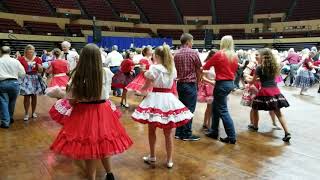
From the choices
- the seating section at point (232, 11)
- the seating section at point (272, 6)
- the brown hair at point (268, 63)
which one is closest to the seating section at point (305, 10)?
the seating section at point (272, 6)

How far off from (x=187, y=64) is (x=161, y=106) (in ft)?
3.74

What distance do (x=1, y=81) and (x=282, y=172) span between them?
14.8ft

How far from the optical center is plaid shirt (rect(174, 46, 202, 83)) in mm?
4852

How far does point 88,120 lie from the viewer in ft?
10.5

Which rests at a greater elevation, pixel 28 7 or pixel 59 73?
pixel 28 7

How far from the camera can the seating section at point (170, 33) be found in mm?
28556

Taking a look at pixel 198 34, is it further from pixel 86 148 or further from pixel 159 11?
pixel 86 148

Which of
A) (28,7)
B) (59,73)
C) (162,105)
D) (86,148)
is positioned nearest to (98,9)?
(28,7)

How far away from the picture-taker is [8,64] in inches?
229

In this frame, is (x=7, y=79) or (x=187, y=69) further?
(x=7, y=79)

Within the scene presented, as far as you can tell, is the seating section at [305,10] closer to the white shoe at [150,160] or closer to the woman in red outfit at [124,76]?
the woman in red outfit at [124,76]

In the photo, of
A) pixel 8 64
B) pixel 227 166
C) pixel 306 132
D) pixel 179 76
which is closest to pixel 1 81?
pixel 8 64

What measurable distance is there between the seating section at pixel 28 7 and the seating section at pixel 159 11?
857 centimetres

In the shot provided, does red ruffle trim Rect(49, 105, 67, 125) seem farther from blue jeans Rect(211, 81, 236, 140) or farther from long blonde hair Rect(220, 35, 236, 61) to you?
long blonde hair Rect(220, 35, 236, 61)
